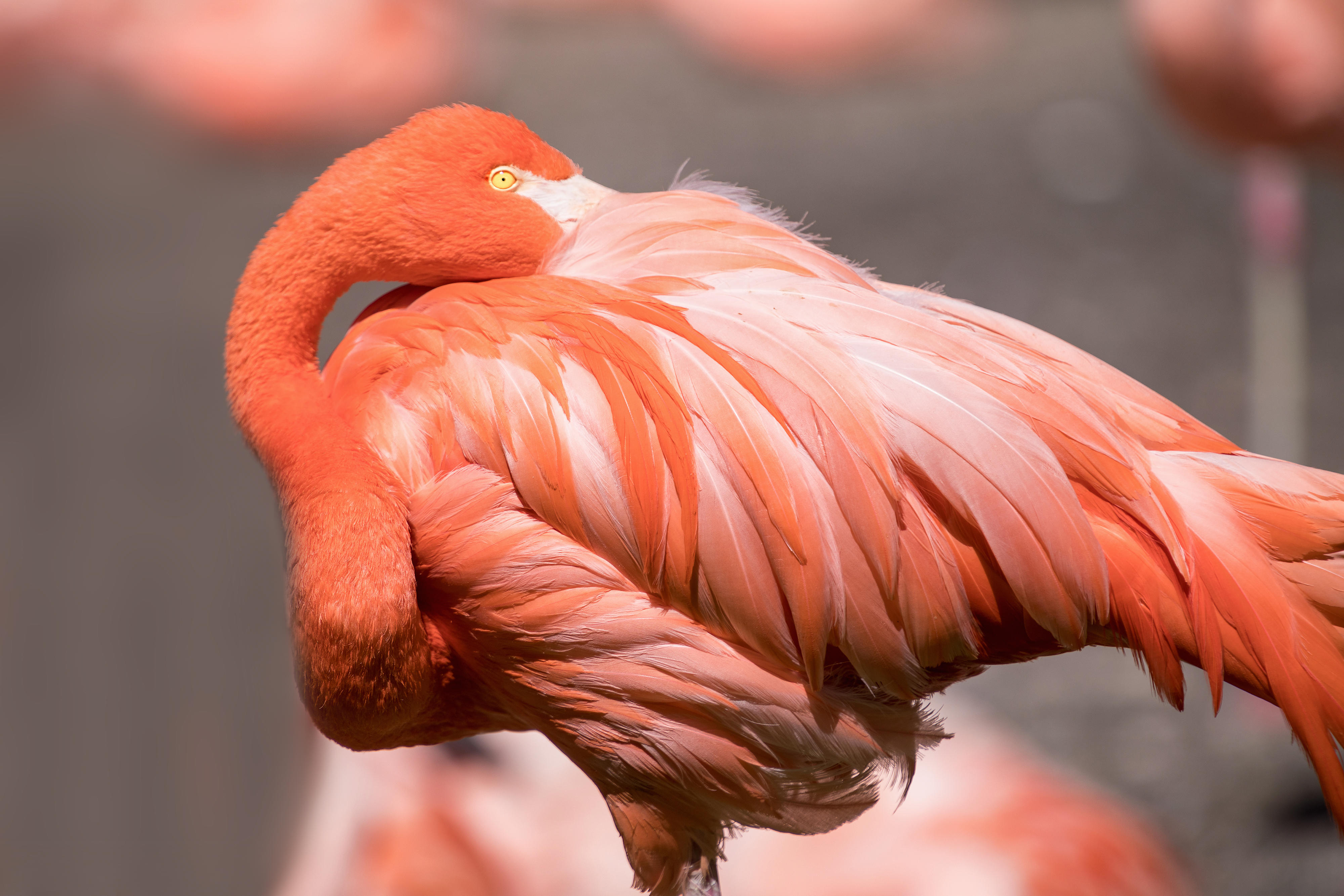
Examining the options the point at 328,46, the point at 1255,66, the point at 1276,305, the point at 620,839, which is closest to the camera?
the point at 620,839

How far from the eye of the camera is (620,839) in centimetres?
145

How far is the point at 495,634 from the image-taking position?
840mm

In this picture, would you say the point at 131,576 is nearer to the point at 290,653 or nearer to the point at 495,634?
the point at 290,653

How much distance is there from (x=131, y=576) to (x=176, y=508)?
0.25 ft

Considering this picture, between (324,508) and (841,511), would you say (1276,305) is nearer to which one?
(841,511)

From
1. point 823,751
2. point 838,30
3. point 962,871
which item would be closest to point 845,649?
point 823,751

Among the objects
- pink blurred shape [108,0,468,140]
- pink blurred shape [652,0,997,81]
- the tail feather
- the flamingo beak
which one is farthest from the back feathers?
pink blurred shape [652,0,997,81]

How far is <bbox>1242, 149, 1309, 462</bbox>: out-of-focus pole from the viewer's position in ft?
8.82

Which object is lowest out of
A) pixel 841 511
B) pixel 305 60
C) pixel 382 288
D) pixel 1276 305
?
pixel 1276 305

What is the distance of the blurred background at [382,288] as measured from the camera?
96cm

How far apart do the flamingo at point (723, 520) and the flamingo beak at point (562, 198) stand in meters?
0.05

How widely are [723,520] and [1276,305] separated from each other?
2493mm

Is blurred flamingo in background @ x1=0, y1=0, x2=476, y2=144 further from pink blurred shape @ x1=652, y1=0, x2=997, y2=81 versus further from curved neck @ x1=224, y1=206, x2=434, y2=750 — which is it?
pink blurred shape @ x1=652, y1=0, x2=997, y2=81

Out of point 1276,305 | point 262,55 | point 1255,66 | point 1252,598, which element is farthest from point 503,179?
point 1276,305
